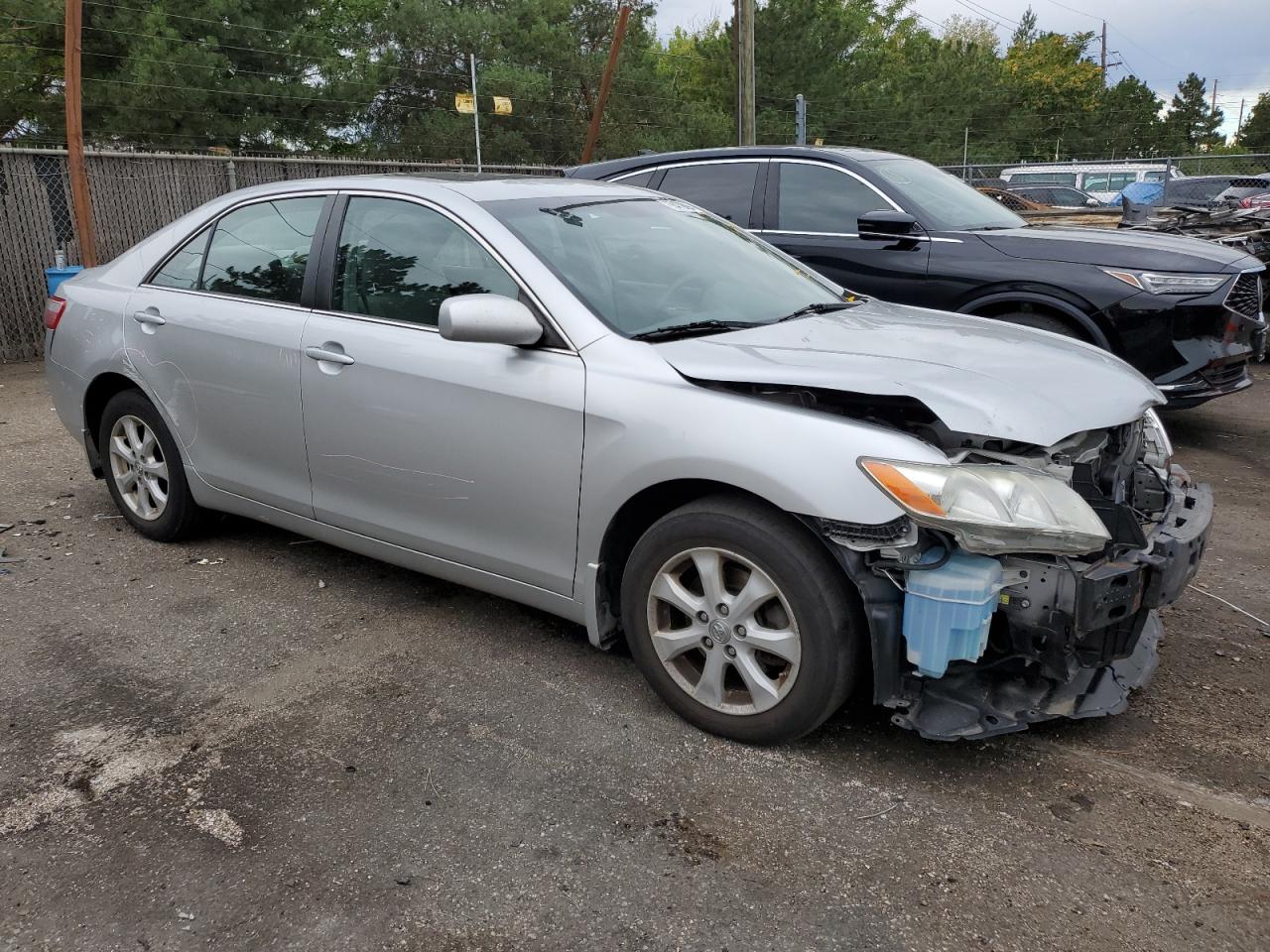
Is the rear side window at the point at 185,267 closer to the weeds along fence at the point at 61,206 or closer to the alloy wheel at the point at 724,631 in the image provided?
the alloy wheel at the point at 724,631

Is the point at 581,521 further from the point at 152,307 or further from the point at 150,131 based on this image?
the point at 150,131

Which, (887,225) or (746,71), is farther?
(746,71)

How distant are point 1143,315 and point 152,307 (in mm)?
5216

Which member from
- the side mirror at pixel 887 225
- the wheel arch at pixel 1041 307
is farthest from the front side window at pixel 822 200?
the wheel arch at pixel 1041 307

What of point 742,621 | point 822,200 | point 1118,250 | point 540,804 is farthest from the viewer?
point 822,200

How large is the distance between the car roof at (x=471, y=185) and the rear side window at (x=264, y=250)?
10 cm

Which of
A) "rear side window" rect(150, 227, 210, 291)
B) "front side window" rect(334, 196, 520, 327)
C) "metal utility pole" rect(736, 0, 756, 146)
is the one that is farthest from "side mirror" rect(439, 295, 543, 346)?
"metal utility pole" rect(736, 0, 756, 146)

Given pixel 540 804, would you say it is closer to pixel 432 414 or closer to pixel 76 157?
pixel 432 414

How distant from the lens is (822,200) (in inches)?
267

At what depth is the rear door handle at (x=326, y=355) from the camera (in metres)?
3.73

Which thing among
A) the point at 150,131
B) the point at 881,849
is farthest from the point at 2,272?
the point at 150,131

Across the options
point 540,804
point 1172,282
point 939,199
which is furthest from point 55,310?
point 1172,282

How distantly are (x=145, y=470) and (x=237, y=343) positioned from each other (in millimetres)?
1075

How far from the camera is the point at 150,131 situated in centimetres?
2258
